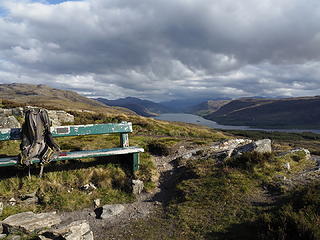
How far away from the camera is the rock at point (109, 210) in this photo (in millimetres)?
5585

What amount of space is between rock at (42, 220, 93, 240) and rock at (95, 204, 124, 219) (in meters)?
1.22

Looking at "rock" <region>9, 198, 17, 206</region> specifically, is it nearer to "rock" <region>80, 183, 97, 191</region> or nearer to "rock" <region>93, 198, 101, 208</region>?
"rock" <region>80, 183, 97, 191</region>

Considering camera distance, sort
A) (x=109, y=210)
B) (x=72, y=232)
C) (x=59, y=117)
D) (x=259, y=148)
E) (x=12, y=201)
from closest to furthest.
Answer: (x=72, y=232) < (x=109, y=210) < (x=12, y=201) < (x=259, y=148) < (x=59, y=117)

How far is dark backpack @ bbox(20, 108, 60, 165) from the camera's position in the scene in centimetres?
634

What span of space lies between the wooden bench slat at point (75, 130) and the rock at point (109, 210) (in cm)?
244

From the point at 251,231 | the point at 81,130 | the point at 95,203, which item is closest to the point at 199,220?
the point at 251,231

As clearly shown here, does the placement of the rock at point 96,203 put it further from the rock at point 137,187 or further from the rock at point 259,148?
the rock at point 259,148

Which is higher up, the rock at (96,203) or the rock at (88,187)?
the rock at (88,187)

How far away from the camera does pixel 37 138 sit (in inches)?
253

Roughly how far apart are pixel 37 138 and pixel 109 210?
3.06 meters

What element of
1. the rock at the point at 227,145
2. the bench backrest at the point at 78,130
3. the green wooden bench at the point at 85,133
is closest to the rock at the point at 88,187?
the green wooden bench at the point at 85,133

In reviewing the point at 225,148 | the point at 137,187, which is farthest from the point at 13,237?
the point at 225,148

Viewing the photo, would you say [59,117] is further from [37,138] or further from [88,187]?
[88,187]

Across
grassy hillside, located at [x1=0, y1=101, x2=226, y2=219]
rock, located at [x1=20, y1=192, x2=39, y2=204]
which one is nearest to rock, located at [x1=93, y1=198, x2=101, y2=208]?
grassy hillside, located at [x1=0, y1=101, x2=226, y2=219]
